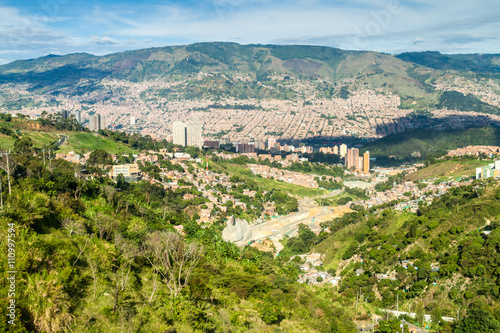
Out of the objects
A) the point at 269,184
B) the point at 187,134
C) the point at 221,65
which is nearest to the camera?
the point at 269,184

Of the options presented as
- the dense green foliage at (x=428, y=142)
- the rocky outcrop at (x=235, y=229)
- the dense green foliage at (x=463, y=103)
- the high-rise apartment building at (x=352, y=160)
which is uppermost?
the dense green foliage at (x=463, y=103)

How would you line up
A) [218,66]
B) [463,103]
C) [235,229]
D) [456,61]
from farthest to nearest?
[456,61] → [218,66] → [463,103] → [235,229]

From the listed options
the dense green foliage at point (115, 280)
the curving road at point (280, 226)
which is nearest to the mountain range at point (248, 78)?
the curving road at point (280, 226)

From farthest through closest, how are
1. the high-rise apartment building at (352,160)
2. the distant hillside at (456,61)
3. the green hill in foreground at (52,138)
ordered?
the distant hillside at (456,61) < the high-rise apartment building at (352,160) < the green hill in foreground at (52,138)

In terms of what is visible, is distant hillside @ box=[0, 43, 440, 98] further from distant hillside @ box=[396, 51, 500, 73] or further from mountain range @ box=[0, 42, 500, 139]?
distant hillside @ box=[396, 51, 500, 73]

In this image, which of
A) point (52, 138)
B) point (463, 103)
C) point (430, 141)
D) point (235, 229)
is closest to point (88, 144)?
point (52, 138)

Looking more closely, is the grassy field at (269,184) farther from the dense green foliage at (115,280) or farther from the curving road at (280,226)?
the dense green foliage at (115,280)

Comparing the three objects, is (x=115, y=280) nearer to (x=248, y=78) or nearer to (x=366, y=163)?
(x=366, y=163)

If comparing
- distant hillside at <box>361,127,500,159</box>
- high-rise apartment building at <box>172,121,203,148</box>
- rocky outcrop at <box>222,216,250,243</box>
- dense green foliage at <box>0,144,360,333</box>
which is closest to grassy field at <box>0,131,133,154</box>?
rocky outcrop at <box>222,216,250,243</box>
